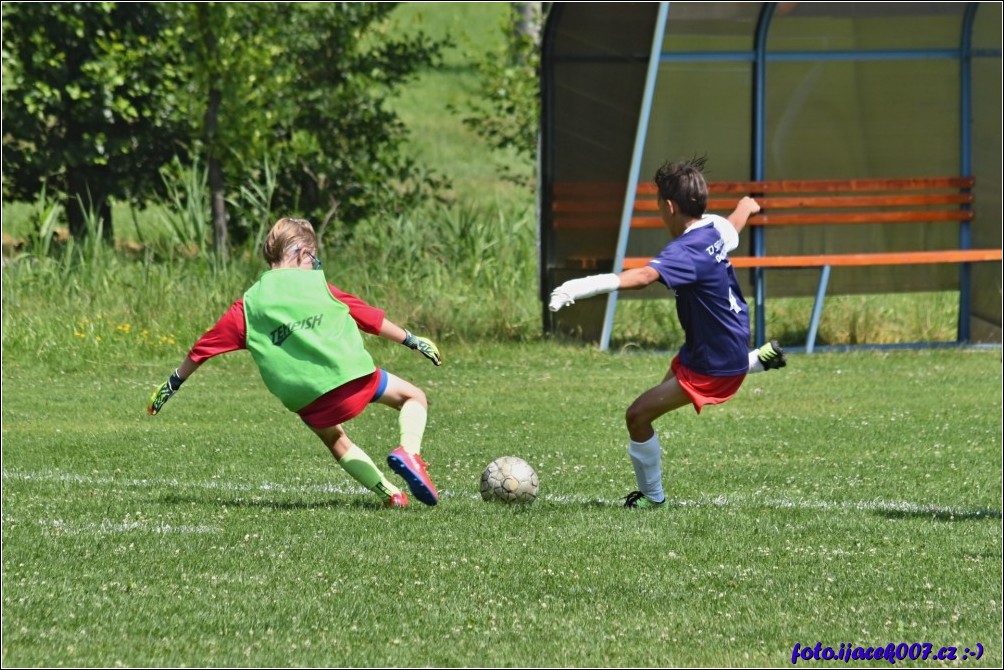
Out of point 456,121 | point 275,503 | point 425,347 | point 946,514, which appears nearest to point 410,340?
point 425,347

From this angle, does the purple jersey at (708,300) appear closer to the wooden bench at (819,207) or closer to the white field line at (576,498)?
the white field line at (576,498)

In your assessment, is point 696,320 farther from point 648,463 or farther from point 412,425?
point 412,425

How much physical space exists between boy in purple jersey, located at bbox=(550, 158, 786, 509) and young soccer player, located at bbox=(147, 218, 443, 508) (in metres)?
1.06

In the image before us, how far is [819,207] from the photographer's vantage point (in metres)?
15.4

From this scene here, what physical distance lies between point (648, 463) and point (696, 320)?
0.73 metres

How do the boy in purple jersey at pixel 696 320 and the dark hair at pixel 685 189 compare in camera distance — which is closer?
the boy in purple jersey at pixel 696 320

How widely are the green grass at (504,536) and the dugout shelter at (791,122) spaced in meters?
3.31

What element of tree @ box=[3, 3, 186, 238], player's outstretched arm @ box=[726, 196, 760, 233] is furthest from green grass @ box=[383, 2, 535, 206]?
player's outstretched arm @ box=[726, 196, 760, 233]

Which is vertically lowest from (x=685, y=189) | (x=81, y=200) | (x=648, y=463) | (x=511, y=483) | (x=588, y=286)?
(x=81, y=200)

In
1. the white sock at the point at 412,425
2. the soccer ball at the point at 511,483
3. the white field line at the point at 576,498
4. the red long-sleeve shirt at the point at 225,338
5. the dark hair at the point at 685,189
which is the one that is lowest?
the white field line at the point at 576,498

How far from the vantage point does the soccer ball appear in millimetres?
7738

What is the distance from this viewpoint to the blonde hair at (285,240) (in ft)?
24.9

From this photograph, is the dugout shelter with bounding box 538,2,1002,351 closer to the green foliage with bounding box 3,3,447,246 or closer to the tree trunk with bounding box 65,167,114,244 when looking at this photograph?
the green foliage with bounding box 3,3,447,246

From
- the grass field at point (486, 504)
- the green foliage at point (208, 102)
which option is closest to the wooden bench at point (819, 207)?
the grass field at point (486, 504)
